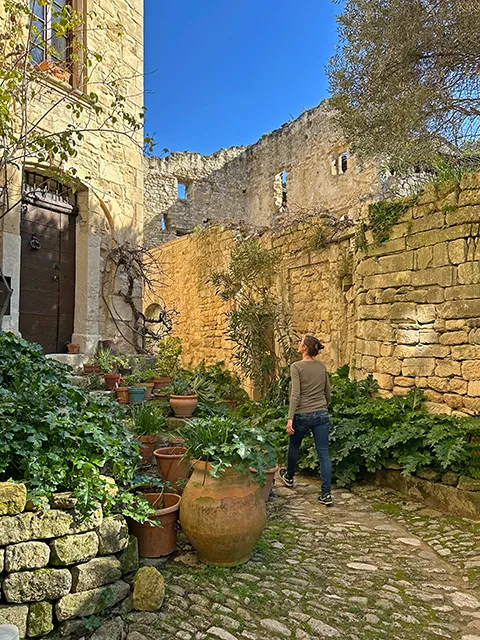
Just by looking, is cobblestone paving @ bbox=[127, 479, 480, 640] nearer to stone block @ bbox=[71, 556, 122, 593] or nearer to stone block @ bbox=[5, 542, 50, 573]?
stone block @ bbox=[71, 556, 122, 593]

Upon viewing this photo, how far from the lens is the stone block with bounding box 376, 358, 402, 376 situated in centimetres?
563

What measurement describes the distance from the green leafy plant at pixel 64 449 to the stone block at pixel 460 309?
361 cm

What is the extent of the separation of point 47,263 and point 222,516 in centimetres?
500

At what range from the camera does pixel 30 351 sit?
4.85 m

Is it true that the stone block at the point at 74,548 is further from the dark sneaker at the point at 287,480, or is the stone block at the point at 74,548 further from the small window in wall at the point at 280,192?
the small window in wall at the point at 280,192

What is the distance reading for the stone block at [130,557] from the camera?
9.25 ft

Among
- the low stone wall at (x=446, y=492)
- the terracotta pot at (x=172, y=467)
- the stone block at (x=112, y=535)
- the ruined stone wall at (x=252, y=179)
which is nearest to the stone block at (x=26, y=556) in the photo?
the stone block at (x=112, y=535)

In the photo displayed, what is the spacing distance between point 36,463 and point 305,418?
9.14ft

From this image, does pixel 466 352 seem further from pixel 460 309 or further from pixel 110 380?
pixel 110 380

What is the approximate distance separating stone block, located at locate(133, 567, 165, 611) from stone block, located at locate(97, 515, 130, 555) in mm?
219

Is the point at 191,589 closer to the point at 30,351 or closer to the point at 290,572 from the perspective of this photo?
the point at 290,572

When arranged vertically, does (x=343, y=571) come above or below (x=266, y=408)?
below

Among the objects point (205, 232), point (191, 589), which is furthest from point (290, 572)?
point (205, 232)

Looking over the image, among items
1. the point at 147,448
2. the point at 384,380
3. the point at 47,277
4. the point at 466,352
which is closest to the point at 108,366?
the point at 47,277
